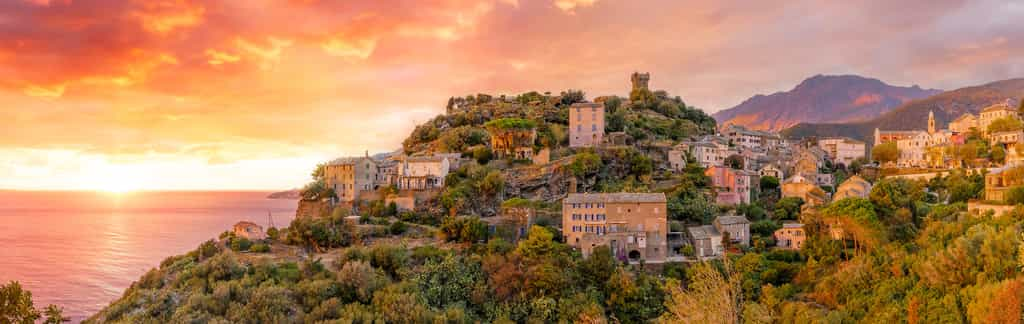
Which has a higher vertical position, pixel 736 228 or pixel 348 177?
pixel 348 177

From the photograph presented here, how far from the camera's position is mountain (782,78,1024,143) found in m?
97.4

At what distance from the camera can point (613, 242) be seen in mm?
33125

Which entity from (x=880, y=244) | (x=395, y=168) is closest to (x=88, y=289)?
(x=395, y=168)

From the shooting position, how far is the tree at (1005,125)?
48.7m

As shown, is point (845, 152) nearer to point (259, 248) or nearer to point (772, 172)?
point (772, 172)

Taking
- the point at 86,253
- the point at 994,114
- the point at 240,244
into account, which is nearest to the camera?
the point at 240,244

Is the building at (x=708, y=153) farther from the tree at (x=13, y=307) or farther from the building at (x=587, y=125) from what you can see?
the tree at (x=13, y=307)

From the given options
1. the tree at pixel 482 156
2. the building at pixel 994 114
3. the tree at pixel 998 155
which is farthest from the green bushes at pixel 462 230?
the building at pixel 994 114

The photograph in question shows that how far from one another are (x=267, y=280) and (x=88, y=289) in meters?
29.1

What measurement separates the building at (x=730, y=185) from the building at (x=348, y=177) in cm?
2745

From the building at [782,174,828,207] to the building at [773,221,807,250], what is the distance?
6376 mm

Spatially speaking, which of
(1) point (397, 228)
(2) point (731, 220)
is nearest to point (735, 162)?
(2) point (731, 220)

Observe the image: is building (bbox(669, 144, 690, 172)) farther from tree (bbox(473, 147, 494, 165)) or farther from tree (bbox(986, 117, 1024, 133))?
tree (bbox(986, 117, 1024, 133))

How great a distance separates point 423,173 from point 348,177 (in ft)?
20.0
